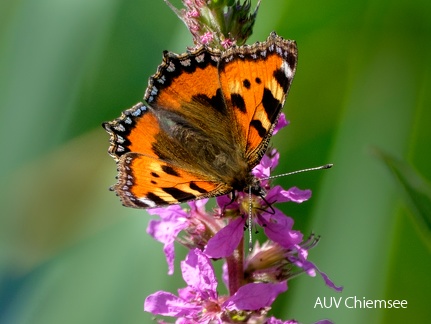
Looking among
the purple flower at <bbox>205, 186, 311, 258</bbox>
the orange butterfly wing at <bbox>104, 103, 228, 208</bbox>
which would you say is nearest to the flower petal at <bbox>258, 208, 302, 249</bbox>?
the purple flower at <bbox>205, 186, 311, 258</bbox>

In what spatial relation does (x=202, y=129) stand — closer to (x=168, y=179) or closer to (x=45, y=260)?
(x=168, y=179)

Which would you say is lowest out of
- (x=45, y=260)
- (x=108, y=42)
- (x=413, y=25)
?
(x=45, y=260)

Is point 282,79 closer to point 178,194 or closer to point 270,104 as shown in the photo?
point 270,104

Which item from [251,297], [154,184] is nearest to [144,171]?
[154,184]

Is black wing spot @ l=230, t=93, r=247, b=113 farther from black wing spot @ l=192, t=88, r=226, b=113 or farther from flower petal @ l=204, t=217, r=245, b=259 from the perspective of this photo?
flower petal @ l=204, t=217, r=245, b=259

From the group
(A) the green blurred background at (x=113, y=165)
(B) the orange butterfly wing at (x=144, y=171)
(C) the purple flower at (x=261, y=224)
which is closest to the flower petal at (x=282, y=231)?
(C) the purple flower at (x=261, y=224)

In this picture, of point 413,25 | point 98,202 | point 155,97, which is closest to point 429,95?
point 413,25

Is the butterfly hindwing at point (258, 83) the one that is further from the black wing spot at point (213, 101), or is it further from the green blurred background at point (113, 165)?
the green blurred background at point (113, 165)
